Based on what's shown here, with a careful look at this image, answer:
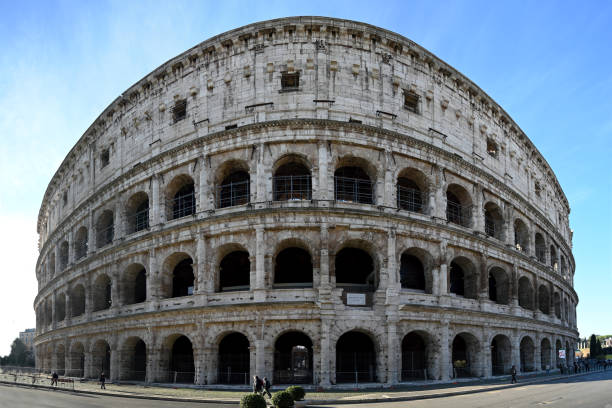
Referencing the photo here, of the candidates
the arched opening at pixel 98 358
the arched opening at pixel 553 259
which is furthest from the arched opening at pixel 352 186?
the arched opening at pixel 553 259

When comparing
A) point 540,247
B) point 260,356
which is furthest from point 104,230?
point 540,247

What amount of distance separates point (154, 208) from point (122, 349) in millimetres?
9639

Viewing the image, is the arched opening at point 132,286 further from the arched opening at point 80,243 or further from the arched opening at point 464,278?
the arched opening at point 464,278

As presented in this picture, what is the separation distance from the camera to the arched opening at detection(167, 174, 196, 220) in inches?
1229

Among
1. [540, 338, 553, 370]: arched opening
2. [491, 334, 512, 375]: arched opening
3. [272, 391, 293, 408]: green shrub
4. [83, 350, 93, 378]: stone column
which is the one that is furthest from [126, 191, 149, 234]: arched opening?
[540, 338, 553, 370]: arched opening

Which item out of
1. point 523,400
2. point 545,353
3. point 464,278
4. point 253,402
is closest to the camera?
point 253,402

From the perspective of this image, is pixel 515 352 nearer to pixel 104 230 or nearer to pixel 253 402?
pixel 253 402

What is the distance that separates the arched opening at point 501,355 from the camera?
33344 mm

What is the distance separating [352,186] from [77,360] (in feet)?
89.2

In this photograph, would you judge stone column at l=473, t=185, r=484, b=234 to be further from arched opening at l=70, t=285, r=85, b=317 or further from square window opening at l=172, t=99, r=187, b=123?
arched opening at l=70, t=285, r=85, b=317

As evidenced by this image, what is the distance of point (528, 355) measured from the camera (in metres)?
37.2

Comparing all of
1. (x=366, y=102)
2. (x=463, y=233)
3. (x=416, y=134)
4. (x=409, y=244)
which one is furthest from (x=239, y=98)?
(x=463, y=233)

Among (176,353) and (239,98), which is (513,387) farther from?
(239,98)

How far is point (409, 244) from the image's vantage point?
91.8 ft
